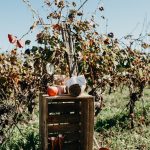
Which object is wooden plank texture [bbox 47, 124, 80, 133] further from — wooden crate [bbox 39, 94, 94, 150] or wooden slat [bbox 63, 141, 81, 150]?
wooden slat [bbox 63, 141, 81, 150]

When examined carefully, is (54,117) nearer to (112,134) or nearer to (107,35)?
(107,35)

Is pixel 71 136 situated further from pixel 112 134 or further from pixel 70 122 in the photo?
pixel 112 134

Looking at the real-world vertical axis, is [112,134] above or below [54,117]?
below

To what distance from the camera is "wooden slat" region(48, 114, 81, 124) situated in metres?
5.36

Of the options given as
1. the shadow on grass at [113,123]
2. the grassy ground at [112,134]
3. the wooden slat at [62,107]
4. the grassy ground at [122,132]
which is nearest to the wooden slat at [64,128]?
the wooden slat at [62,107]

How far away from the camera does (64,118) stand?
5480 millimetres

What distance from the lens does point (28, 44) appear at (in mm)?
6453

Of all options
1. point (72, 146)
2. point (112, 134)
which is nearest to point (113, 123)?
point (112, 134)

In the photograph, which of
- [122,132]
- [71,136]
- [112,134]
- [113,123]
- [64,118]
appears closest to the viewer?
[64,118]

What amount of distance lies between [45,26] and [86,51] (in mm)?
970

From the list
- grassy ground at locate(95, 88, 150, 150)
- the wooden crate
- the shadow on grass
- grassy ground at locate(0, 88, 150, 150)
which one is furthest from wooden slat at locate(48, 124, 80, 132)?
the shadow on grass

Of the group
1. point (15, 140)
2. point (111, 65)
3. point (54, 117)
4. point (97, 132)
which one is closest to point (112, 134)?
point (97, 132)

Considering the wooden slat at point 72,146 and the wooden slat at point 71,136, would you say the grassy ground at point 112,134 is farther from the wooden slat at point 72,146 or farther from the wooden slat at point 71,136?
the wooden slat at point 71,136

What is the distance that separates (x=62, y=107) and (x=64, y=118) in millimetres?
190
